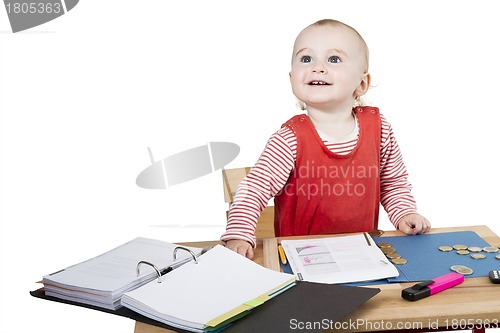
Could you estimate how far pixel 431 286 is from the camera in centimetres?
191

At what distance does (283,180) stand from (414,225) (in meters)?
0.50

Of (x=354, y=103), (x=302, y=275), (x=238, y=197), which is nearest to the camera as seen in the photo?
(x=302, y=275)

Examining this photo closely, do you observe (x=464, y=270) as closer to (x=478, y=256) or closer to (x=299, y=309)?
(x=478, y=256)

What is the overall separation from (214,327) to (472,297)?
70 cm

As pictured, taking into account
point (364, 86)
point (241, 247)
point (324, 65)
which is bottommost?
point (241, 247)

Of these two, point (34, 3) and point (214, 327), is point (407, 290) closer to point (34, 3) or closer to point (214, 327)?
point (214, 327)

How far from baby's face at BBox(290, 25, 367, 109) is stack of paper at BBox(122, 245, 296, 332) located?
29.9 inches

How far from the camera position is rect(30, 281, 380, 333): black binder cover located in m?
1.72

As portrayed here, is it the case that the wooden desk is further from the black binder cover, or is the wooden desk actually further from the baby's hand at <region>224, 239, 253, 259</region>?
the baby's hand at <region>224, 239, 253, 259</region>

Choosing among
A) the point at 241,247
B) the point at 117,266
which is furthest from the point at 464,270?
the point at 117,266

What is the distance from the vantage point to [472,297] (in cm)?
188

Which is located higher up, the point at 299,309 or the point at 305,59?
the point at 305,59

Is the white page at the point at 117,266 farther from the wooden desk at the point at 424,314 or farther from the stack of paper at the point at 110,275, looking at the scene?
the wooden desk at the point at 424,314

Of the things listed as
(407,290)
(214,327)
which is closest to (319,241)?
(407,290)
